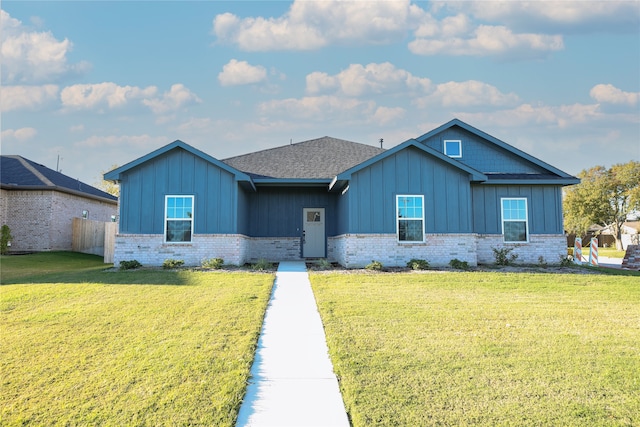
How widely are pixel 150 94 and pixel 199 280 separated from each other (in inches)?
468

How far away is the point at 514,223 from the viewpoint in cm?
1579

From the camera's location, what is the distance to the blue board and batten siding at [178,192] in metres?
14.3

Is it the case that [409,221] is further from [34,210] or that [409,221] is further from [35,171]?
[35,171]

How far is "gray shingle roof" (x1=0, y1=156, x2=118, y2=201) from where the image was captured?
781 inches

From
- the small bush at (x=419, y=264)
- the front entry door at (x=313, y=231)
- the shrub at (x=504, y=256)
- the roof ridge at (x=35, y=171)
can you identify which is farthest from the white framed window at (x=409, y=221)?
the roof ridge at (x=35, y=171)

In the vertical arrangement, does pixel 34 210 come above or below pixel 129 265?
above

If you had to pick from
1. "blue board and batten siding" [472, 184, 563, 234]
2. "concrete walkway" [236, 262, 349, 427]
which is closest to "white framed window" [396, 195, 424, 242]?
"blue board and batten siding" [472, 184, 563, 234]

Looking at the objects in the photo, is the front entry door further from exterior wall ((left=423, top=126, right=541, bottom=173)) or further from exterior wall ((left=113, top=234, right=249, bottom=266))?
exterior wall ((left=423, top=126, right=541, bottom=173))

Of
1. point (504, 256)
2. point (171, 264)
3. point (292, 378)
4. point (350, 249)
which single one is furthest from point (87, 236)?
point (292, 378)

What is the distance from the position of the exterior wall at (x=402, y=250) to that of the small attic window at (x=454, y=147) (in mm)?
4114

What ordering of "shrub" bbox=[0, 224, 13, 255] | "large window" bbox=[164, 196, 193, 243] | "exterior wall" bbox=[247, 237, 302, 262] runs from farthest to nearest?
1. "shrub" bbox=[0, 224, 13, 255]
2. "exterior wall" bbox=[247, 237, 302, 262]
3. "large window" bbox=[164, 196, 193, 243]

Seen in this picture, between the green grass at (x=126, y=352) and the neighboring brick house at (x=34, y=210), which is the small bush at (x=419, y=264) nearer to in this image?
the green grass at (x=126, y=352)

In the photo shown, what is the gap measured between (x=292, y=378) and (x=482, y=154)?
48.4 feet

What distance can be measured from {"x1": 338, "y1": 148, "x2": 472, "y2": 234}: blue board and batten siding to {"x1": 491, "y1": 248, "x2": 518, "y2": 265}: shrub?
208cm
